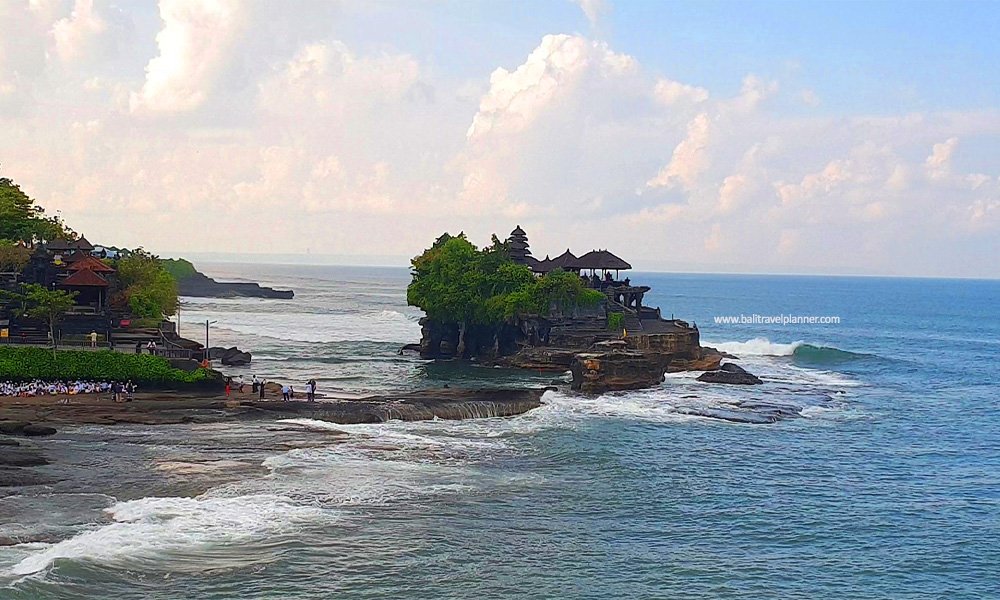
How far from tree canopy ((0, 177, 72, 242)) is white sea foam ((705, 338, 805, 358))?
232 ft

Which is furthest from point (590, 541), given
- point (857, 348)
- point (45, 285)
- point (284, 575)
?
point (857, 348)

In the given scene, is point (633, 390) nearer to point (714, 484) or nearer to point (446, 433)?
point (446, 433)

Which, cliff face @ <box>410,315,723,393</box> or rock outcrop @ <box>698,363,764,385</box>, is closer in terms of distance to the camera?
cliff face @ <box>410,315,723,393</box>

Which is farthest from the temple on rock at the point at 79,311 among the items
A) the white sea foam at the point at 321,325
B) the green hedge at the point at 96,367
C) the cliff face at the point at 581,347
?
the white sea foam at the point at 321,325

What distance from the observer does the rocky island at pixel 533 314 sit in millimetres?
80812

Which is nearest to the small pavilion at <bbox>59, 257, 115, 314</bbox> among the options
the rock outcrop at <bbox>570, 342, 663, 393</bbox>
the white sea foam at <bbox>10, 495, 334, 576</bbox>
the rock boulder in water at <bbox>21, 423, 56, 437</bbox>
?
the rock boulder in water at <bbox>21, 423, 56, 437</bbox>

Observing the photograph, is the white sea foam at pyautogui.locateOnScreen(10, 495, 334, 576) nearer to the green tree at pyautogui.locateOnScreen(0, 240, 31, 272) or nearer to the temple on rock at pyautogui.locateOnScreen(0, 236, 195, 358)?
the temple on rock at pyautogui.locateOnScreen(0, 236, 195, 358)

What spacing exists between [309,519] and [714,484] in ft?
58.8

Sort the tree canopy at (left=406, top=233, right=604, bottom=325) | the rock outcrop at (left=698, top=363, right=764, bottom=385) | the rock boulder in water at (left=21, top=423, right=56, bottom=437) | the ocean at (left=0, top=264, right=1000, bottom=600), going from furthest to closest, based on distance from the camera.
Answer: the tree canopy at (left=406, top=233, right=604, bottom=325), the rock outcrop at (left=698, top=363, right=764, bottom=385), the rock boulder in water at (left=21, top=423, right=56, bottom=437), the ocean at (left=0, top=264, right=1000, bottom=600)

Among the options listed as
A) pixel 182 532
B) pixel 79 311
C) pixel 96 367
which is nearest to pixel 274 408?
pixel 96 367

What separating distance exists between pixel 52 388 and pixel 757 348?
76.9 m

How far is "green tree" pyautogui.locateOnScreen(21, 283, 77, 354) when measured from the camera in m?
61.8

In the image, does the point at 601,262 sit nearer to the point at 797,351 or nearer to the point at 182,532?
the point at 797,351

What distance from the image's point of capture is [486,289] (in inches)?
3388
